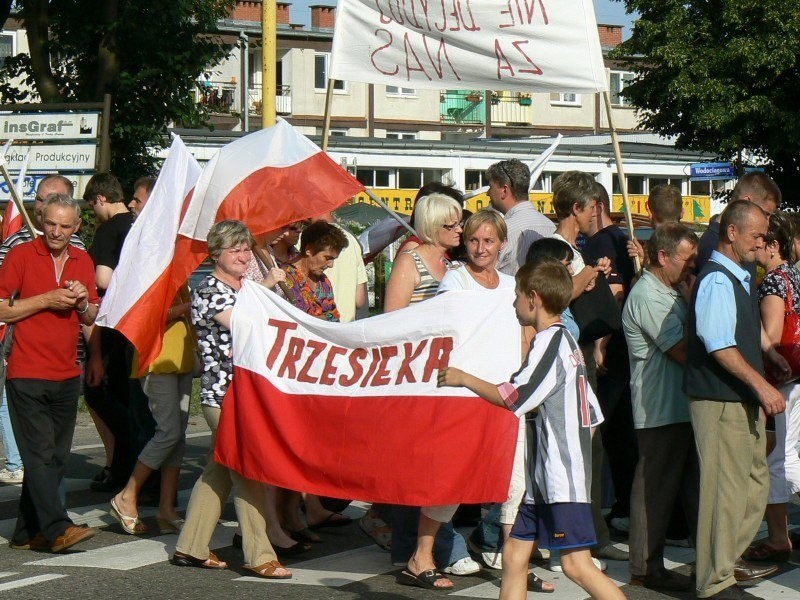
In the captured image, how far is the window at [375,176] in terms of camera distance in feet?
163

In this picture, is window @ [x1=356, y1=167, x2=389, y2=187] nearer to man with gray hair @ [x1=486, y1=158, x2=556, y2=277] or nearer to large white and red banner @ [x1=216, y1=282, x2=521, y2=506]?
man with gray hair @ [x1=486, y1=158, x2=556, y2=277]

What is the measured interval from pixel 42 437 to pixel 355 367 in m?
A: 2.00

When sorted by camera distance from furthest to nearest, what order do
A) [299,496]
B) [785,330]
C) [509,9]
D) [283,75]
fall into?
[283,75]
[509,9]
[299,496]
[785,330]

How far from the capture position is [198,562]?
746cm

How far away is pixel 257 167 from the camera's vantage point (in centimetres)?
819

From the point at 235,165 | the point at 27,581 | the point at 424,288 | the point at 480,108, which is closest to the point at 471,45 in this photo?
the point at 235,165

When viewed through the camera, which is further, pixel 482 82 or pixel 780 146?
pixel 780 146

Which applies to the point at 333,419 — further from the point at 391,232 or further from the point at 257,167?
the point at 391,232

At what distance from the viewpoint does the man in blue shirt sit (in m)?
6.56

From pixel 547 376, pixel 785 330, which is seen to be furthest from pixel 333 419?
pixel 785 330

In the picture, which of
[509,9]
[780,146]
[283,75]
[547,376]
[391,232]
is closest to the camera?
[547,376]

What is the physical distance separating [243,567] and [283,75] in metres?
56.2

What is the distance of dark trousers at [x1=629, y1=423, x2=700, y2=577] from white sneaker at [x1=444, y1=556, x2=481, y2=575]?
2.76 feet

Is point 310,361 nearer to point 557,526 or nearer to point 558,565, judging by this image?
point 558,565
